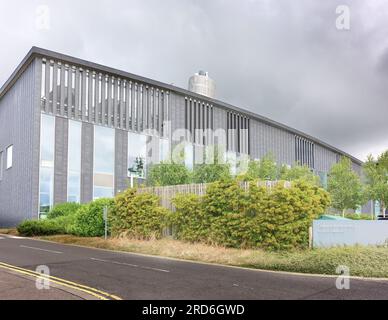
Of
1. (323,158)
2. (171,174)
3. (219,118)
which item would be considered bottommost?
(171,174)

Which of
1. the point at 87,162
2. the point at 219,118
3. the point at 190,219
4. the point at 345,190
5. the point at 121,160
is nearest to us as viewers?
the point at 190,219

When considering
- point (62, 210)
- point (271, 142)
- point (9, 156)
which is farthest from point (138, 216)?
point (271, 142)

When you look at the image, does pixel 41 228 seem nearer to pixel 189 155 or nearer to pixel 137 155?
pixel 137 155

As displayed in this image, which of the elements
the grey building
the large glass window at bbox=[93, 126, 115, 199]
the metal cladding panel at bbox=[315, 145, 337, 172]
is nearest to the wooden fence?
the grey building

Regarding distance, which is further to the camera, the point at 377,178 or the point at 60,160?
the point at 377,178

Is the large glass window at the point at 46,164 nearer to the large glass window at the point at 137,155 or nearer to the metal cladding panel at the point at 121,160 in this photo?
the metal cladding panel at the point at 121,160

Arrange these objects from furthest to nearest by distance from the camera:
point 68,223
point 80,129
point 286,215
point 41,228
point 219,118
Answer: point 219,118
point 80,129
point 41,228
point 68,223
point 286,215

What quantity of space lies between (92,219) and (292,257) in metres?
14.0

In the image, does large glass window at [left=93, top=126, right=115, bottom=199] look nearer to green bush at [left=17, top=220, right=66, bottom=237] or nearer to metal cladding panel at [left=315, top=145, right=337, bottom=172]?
green bush at [left=17, top=220, right=66, bottom=237]

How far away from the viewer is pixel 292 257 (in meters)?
14.5

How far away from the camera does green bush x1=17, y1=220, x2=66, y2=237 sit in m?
28.5

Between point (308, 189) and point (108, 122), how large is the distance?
27.9 m

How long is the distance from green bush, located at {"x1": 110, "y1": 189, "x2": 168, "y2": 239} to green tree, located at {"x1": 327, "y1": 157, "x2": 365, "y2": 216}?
27.0 metres
